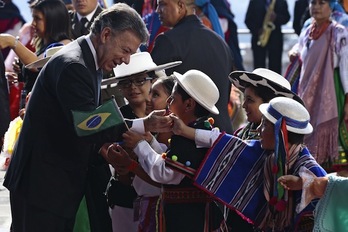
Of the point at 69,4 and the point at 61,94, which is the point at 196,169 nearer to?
the point at 61,94

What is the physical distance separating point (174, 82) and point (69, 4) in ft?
13.5

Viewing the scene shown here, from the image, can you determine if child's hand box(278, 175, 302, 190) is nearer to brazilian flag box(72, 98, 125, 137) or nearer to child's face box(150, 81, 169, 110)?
brazilian flag box(72, 98, 125, 137)

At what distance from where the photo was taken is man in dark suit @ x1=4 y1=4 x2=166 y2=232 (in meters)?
5.41

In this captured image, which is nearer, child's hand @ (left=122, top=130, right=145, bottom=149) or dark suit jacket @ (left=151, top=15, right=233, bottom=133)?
child's hand @ (left=122, top=130, right=145, bottom=149)

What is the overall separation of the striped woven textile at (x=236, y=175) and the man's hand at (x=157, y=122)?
0.32m

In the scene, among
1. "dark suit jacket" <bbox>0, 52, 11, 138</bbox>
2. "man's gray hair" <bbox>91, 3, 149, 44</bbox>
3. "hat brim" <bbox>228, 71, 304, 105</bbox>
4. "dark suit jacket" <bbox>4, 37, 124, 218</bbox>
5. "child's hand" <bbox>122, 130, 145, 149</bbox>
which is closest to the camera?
"dark suit jacket" <bbox>4, 37, 124, 218</bbox>

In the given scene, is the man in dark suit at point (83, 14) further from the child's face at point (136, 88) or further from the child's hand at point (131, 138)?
the child's hand at point (131, 138)

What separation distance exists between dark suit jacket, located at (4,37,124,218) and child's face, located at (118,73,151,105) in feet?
4.01

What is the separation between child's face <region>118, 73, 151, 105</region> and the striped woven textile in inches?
41.2

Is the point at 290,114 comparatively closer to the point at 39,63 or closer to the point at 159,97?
the point at 159,97

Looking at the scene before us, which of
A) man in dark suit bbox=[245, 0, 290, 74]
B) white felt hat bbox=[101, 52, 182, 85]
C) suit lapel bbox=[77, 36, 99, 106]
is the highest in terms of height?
suit lapel bbox=[77, 36, 99, 106]

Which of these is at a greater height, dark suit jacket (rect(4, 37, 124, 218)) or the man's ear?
dark suit jacket (rect(4, 37, 124, 218))

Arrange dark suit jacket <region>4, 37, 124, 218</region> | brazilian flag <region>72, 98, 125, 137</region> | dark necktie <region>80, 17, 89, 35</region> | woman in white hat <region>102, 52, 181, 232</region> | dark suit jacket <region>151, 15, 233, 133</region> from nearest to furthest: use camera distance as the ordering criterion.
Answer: brazilian flag <region>72, 98, 125, 137</region> < dark suit jacket <region>4, 37, 124, 218</region> < woman in white hat <region>102, 52, 181, 232</region> < dark suit jacket <region>151, 15, 233, 133</region> < dark necktie <region>80, 17, 89, 35</region>

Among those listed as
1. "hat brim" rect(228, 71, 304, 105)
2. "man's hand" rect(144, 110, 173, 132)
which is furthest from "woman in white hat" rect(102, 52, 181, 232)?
"man's hand" rect(144, 110, 173, 132)
